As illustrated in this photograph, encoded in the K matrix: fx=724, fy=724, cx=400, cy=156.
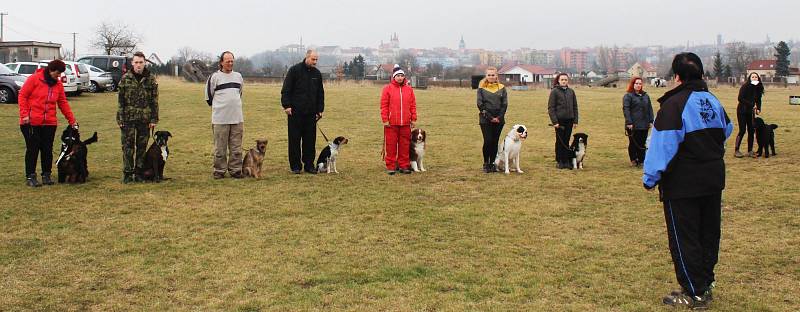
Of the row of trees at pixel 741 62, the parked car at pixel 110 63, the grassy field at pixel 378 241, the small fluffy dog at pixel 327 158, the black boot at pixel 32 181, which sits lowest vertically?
the grassy field at pixel 378 241

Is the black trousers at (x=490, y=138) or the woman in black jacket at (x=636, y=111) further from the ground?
the woman in black jacket at (x=636, y=111)

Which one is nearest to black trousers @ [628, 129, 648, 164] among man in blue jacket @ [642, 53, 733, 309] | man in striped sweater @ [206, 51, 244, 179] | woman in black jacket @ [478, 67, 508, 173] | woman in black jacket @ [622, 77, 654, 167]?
woman in black jacket @ [622, 77, 654, 167]

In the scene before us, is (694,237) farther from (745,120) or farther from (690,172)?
(745,120)

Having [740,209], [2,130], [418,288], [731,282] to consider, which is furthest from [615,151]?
[2,130]

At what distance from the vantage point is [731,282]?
17.9ft

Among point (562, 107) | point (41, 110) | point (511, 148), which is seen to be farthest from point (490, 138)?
point (41, 110)

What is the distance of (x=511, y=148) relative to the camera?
36.3 feet

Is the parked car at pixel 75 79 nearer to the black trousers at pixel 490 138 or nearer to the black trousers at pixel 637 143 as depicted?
the black trousers at pixel 490 138

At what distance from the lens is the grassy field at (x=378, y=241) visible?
16.8ft

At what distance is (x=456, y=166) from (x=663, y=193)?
23.7ft

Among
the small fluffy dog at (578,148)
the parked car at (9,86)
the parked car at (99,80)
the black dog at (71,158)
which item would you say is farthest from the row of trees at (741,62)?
the black dog at (71,158)

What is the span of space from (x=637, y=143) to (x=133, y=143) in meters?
7.79

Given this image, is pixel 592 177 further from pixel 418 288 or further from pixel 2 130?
pixel 2 130

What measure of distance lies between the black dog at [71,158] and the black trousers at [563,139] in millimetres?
7079
